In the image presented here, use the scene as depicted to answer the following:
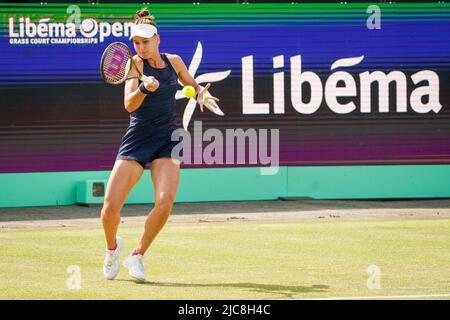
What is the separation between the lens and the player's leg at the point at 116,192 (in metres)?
9.56

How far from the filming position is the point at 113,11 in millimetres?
17406

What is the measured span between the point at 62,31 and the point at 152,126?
7.98m

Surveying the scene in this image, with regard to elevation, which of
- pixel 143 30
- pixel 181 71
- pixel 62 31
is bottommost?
pixel 181 71

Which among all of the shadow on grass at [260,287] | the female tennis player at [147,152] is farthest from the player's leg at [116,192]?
the shadow on grass at [260,287]

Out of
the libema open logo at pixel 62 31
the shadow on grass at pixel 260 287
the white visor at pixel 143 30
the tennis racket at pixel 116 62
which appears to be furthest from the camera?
the libema open logo at pixel 62 31

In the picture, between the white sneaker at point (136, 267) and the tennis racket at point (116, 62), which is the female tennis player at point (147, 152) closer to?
the white sneaker at point (136, 267)

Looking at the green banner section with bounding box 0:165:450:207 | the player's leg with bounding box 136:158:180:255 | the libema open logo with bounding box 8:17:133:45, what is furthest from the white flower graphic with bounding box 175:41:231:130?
the player's leg with bounding box 136:158:180:255

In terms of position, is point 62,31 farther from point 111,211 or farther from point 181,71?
point 111,211

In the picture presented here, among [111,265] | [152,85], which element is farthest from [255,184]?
[152,85]

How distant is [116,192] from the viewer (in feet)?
31.4

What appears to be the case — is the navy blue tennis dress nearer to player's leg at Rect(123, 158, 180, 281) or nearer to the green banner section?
player's leg at Rect(123, 158, 180, 281)

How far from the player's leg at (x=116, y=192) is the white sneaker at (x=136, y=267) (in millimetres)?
236
